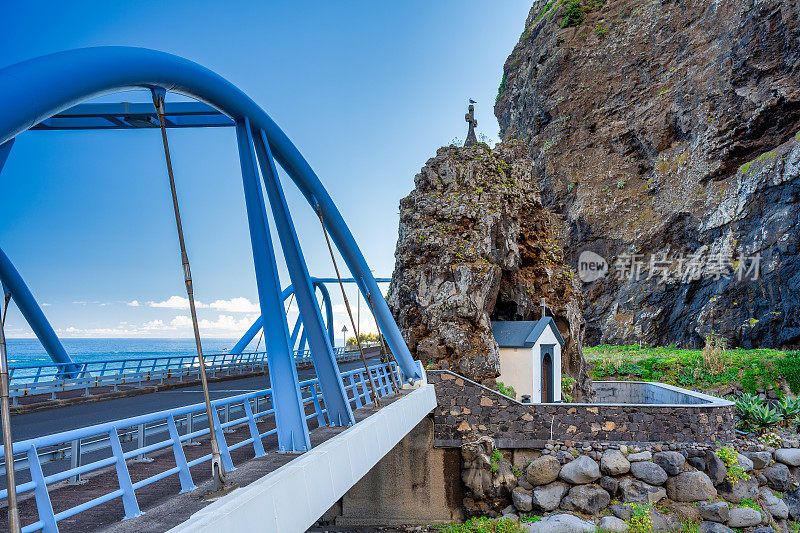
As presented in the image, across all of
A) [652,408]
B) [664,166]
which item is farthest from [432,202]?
[664,166]

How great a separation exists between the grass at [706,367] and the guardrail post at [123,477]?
92.2 feet

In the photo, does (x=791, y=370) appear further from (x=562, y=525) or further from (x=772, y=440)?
(x=562, y=525)

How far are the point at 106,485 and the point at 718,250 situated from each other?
3790cm

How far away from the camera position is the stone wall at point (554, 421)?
16203 mm

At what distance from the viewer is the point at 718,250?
34.8 meters

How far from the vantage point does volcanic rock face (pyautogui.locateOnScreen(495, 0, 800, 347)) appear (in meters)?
32.2

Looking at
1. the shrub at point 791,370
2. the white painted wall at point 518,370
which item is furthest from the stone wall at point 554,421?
the shrub at point 791,370

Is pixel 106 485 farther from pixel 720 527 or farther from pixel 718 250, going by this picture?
pixel 718 250

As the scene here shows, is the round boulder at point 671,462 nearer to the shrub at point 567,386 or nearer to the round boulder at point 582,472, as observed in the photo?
the round boulder at point 582,472

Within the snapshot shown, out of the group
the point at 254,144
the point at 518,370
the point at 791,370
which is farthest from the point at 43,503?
the point at 791,370

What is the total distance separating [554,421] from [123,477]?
1486 cm

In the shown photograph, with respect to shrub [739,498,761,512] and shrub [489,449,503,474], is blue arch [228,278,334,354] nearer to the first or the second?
shrub [489,449,503,474]

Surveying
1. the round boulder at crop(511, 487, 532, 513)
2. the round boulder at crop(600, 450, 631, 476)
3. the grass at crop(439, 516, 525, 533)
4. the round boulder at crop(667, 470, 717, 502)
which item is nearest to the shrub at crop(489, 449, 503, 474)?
the round boulder at crop(511, 487, 532, 513)

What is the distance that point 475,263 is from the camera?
21.2 metres
